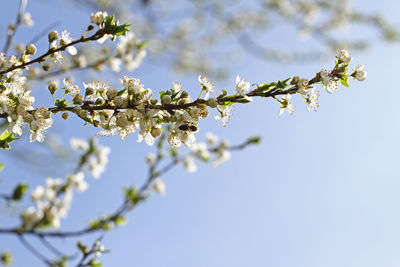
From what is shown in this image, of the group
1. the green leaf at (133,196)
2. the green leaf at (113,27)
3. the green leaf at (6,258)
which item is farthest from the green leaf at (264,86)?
the green leaf at (6,258)

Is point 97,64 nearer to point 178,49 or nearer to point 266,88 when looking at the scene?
point 266,88

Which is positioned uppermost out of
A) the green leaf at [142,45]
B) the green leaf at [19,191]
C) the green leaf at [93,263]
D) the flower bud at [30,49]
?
the green leaf at [142,45]

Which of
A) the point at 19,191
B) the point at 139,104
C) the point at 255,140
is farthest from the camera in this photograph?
the point at 255,140

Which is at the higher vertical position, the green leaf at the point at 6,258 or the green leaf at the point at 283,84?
the green leaf at the point at 6,258

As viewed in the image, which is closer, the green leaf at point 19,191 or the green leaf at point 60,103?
the green leaf at point 60,103

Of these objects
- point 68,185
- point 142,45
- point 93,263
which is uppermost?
point 142,45

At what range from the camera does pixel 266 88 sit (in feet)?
5.67

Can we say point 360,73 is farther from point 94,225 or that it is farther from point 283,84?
point 94,225

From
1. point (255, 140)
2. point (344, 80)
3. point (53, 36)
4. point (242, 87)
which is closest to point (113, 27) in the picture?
point (53, 36)

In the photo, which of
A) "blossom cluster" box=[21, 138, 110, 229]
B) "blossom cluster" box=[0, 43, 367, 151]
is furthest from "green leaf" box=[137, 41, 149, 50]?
"blossom cluster" box=[0, 43, 367, 151]

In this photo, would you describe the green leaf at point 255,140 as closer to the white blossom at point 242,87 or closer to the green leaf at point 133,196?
the green leaf at point 133,196

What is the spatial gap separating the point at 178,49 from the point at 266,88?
7937mm

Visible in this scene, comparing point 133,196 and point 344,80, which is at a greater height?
point 133,196

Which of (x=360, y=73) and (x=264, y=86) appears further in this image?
(x=360, y=73)
